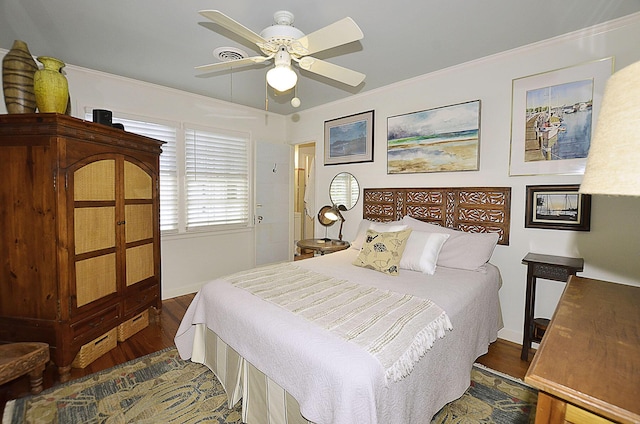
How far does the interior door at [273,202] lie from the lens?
184 inches

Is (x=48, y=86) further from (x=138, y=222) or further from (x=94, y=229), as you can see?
(x=138, y=222)

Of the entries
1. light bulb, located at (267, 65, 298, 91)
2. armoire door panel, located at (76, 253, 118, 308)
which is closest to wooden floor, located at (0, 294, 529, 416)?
armoire door panel, located at (76, 253, 118, 308)

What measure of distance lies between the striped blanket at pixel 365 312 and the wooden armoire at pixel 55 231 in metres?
1.17

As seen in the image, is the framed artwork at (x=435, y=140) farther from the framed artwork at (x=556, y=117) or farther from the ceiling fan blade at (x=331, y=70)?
the ceiling fan blade at (x=331, y=70)

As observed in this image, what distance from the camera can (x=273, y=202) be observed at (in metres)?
4.85

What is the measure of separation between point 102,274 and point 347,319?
215 centimetres

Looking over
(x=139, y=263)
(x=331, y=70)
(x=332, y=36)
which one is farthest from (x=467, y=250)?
(x=139, y=263)

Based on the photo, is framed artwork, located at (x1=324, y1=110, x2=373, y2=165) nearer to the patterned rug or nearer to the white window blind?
the white window blind

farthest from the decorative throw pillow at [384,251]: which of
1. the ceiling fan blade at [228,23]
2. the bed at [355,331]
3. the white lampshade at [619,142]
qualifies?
the white lampshade at [619,142]

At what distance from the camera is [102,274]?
97.2 inches

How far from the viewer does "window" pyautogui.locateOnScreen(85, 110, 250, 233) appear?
12.2ft

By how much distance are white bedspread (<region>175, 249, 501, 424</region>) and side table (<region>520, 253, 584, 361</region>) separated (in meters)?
0.23

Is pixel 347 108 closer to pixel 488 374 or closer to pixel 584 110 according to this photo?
pixel 584 110

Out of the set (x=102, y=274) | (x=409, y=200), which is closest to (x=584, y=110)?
(x=409, y=200)
